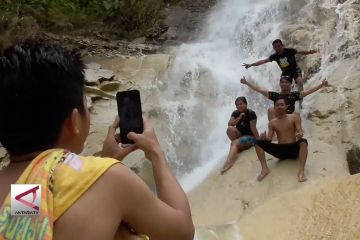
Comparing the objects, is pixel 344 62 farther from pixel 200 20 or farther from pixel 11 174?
pixel 11 174

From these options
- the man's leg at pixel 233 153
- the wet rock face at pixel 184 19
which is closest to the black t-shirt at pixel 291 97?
the man's leg at pixel 233 153

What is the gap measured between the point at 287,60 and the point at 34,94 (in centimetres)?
723

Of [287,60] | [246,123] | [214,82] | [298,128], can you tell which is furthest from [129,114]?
[214,82]

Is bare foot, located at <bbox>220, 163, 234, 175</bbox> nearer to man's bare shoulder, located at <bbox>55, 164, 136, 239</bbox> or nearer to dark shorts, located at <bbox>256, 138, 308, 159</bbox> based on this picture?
dark shorts, located at <bbox>256, 138, 308, 159</bbox>

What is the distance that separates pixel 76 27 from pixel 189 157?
6.36 metres

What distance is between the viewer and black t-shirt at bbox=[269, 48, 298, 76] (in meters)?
8.17

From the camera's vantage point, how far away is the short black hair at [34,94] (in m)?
1.27

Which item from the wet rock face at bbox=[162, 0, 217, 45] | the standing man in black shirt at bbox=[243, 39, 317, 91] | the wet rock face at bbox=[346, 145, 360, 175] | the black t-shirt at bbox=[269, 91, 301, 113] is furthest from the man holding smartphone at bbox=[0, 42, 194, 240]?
the wet rock face at bbox=[162, 0, 217, 45]

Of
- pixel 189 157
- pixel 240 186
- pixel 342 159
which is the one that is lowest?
pixel 189 157

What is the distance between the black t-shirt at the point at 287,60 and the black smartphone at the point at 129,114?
22.4 feet

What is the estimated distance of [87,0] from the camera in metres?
14.3

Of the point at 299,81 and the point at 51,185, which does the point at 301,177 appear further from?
the point at 51,185

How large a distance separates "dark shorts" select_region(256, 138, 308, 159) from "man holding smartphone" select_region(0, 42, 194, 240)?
4.92m

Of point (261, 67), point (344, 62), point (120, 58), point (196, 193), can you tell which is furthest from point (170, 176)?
point (120, 58)
